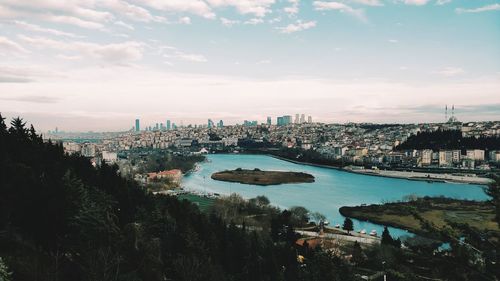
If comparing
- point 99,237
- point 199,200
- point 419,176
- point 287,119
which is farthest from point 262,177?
point 287,119

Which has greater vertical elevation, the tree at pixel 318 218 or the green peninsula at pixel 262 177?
the tree at pixel 318 218

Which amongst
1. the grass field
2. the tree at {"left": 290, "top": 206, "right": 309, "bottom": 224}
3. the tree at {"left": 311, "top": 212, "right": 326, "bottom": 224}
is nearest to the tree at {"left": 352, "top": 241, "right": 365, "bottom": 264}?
the tree at {"left": 290, "top": 206, "right": 309, "bottom": 224}

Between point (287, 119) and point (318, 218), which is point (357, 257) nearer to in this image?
point (318, 218)

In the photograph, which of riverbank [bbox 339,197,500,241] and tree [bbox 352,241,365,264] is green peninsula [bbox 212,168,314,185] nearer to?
riverbank [bbox 339,197,500,241]

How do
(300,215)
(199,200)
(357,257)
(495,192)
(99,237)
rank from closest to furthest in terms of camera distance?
1. (495,192)
2. (99,237)
3. (357,257)
4. (300,215)
5. (199,200)

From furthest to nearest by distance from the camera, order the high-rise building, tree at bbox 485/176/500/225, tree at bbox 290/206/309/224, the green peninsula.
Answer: the high-rise building < the green peninsula < tree at bbox 290/206/309/224 < tree at bbox 485/176/500/225

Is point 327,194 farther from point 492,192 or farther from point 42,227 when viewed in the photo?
point 492,192

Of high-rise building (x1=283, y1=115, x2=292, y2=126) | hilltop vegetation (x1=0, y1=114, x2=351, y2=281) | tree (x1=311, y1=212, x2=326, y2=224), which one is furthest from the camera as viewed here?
high-rise building (x1=283, y1=115, x2=292, y2=126)

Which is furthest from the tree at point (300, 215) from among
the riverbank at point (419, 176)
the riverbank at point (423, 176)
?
the riverbank at point (423, 176)

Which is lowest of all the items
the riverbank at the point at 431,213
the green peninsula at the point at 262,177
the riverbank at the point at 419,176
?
the riverbank at the point at 419,176

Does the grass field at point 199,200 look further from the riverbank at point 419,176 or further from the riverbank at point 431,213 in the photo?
the riverbank at point 419,176

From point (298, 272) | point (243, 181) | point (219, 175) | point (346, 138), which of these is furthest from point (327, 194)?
point (346, 138)
